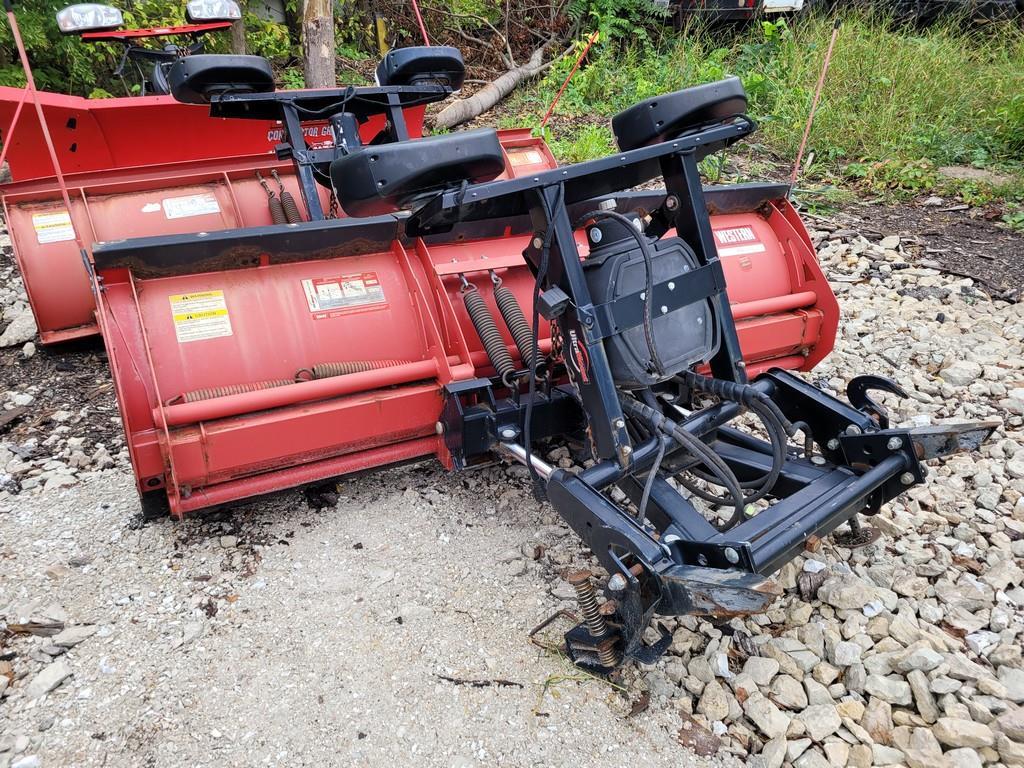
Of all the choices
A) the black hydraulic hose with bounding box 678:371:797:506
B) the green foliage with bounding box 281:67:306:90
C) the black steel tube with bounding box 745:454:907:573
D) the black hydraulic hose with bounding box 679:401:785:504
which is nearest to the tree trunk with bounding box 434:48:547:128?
the green foliage with bounding box 281:67:306:90

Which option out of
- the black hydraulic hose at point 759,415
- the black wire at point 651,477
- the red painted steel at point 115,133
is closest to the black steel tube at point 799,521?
the black hydraulic hose at point 759,415

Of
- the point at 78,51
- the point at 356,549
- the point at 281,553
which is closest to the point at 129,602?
the point at 281,553

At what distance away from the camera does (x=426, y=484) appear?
3256 millimetres

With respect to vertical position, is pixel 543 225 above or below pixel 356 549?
above

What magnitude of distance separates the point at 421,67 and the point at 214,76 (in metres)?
1.07

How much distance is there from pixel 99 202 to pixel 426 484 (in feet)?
8.53

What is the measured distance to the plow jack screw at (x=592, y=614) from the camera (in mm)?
2193

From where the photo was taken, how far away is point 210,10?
4461 millimetres

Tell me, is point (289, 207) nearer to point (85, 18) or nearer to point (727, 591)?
point (85, 18)

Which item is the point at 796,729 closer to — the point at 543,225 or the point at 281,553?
the point at 543,225

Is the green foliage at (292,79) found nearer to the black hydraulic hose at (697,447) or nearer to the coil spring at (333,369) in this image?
the coil spring at (333,369)

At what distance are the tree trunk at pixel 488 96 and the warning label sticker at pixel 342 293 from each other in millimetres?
5668

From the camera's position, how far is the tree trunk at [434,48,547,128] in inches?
332

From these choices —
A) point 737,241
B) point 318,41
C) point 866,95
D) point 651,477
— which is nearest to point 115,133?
point 318,41
